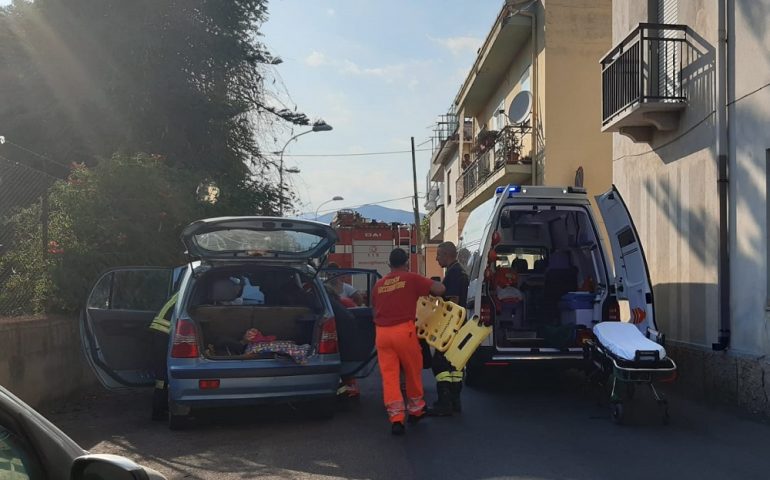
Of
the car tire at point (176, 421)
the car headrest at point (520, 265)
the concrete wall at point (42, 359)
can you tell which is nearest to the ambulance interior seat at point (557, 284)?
the car headrest at point (520, 265)

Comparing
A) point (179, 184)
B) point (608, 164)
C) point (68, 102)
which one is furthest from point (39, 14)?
point (608, 164)

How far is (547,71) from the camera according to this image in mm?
15836

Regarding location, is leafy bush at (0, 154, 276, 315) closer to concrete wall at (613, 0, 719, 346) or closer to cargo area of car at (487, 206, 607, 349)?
cargo area of car at (487, 206, 607, 349)

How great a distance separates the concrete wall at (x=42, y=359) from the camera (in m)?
7.02

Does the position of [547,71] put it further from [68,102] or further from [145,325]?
[145,325]

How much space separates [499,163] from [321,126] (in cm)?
471

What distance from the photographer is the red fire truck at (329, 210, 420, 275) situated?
81.6 ft

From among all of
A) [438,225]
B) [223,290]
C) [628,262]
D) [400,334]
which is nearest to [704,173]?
[628,262]

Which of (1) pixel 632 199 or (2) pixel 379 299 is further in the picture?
(1) pixel 632 199

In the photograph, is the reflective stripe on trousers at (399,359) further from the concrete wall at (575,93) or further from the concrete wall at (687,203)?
the concrete wall at (575,93)

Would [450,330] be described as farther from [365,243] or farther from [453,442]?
[365,243]

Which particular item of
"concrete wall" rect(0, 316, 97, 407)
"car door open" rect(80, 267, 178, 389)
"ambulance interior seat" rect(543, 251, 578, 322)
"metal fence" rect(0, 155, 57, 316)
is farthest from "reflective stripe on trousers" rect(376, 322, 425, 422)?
"metal fence" rect(0, 155, 57, 316)

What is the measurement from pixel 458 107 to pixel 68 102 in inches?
527

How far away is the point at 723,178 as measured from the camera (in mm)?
8117
